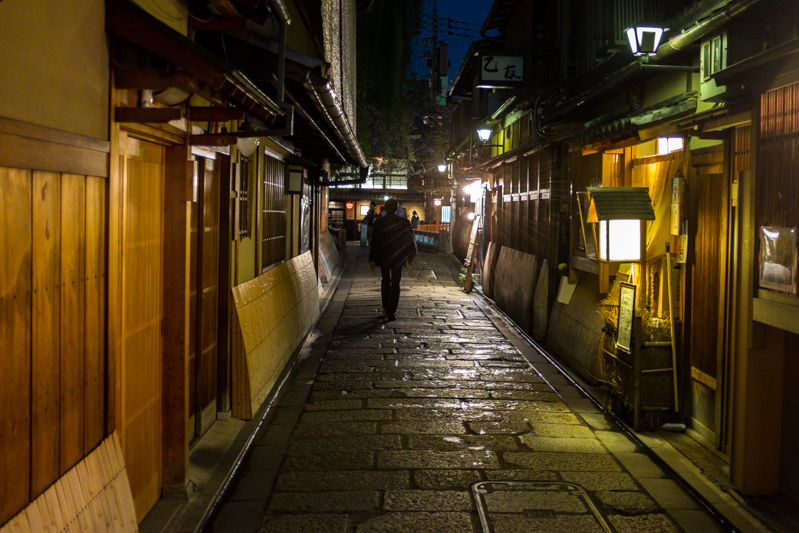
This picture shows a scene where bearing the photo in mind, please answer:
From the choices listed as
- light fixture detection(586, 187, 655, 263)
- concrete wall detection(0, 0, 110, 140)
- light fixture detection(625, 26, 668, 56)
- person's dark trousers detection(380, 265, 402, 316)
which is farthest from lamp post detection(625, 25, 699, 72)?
person's dark trousers detection(380, 265, 402, 316)

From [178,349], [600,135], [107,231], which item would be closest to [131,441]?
[178,349]

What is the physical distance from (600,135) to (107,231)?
25.1ft

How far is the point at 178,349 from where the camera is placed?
5969 millimetres

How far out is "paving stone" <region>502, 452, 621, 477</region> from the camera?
6809 millimetres

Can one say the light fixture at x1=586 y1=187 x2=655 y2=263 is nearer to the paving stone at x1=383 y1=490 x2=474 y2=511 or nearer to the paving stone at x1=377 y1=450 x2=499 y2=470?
the paving stone at x1=377 y1=450 x2=499 y2=470

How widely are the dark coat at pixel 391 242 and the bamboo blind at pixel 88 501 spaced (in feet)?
35.5

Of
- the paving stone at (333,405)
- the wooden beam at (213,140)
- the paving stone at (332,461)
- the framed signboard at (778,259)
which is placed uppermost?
the wooden beam at (213,140)

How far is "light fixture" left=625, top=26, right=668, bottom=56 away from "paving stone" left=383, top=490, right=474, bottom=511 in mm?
6075

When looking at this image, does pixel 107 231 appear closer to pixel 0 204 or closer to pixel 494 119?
pixel 0 204

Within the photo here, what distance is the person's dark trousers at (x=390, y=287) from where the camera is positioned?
15.4 metres

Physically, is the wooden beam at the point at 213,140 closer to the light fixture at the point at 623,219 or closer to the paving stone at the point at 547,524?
the paving stone at the point at 547,524

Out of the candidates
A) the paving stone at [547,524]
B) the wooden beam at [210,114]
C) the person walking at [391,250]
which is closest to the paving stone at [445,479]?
the paving stone at [547,524]

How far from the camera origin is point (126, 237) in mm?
5027

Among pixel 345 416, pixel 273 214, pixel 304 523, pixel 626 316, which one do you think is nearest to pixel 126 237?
pixel 304 523
